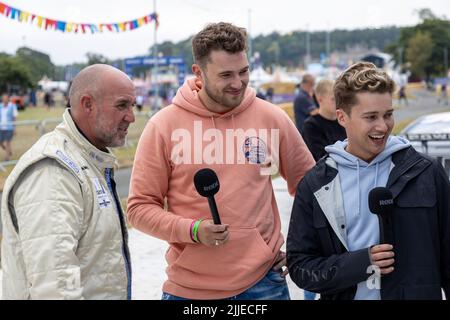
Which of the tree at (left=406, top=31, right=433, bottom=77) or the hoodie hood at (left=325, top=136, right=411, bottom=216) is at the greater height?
the tree at (left=406, top=31, right=433, bottom=77)

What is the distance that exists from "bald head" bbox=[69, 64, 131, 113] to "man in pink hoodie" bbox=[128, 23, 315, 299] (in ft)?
1.59

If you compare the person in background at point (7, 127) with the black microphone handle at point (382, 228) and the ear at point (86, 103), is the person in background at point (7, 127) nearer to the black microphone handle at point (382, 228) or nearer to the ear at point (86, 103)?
the ear at point (86, 103)

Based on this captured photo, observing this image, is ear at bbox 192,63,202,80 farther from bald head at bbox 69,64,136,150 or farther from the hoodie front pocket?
the hoodie front pocket

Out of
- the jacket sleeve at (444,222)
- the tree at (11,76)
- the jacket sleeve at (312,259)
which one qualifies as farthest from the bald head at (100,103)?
the tree at (11,76)

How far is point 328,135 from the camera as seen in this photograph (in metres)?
5.49

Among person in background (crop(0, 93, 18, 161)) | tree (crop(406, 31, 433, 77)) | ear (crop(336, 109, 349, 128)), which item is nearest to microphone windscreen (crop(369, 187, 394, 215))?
A: ear (crop(336, 109, 349, 128))

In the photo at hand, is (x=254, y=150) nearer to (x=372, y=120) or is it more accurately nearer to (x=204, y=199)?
(x=204, y=199)

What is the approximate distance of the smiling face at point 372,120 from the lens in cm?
248

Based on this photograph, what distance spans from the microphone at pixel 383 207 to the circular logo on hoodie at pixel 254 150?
0.80 m

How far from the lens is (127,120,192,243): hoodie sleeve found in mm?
2879

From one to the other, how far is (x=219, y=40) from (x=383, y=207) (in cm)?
109

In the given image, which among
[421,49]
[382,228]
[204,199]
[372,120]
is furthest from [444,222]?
[421,49]

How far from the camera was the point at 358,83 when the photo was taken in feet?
8.21
